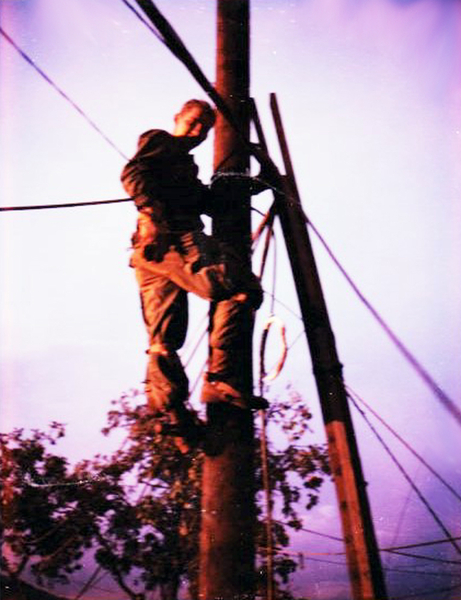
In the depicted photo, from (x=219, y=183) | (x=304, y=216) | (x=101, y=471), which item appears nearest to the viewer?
(x=219, y=183)

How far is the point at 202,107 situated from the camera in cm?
402

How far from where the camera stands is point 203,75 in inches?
131

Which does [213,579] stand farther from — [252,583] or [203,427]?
[203,427]

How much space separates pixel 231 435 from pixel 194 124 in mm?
2255

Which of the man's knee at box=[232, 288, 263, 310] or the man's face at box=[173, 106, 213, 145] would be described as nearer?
the man's knee at box=[232, 288, 263, 310]

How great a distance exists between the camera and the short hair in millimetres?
4020

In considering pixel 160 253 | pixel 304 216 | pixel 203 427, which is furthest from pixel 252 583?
pixel 304 216

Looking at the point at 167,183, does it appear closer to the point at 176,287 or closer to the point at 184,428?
the point at 176,287

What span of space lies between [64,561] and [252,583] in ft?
22.2

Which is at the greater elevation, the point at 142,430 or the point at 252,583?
the point at 142,430

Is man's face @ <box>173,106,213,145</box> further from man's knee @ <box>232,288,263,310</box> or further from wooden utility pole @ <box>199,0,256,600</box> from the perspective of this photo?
man's knee @ <box>232,288,263,310</box>

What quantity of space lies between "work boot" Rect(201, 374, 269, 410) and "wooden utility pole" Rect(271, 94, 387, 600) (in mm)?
576

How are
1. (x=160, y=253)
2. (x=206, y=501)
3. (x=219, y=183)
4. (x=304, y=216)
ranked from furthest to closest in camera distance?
1. (x=304, y=216)
2. (x=219, y=183)
3. (x=160, y=253)
4. (x=206, y=501)

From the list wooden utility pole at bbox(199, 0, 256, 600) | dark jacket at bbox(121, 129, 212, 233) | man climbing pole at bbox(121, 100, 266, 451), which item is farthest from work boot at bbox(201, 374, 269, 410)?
dark jacket at bbox(121, 129, 212, 233)
